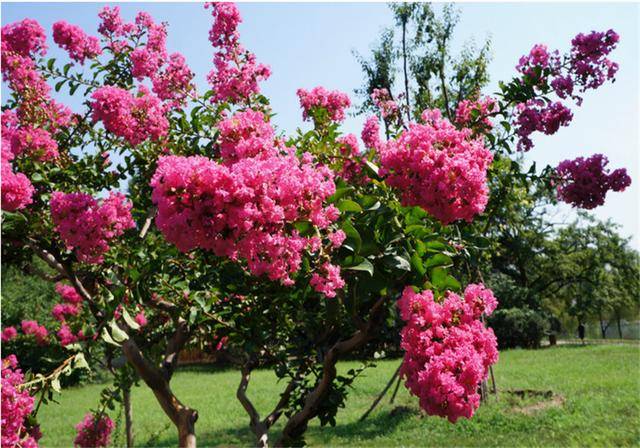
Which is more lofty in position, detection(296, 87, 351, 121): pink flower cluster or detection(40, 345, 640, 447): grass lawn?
detection(296, 87, 351, 121): pink flower cluster

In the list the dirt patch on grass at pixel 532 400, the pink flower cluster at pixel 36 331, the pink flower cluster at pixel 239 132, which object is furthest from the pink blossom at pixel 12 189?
the dirt patch on grass at pixel 532 400

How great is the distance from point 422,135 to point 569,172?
6.33ft

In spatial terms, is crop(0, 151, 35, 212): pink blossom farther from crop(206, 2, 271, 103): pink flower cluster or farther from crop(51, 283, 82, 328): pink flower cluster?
crop(51, 283, 82, 328): pink flower cluster

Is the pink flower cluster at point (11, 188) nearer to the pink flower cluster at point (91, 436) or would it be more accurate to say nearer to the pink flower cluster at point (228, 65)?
the pink flower cluster at point (228, 65)

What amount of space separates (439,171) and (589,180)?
1.95 m

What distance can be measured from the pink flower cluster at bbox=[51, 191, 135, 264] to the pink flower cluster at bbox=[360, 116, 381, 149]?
Result: 4.71 ft

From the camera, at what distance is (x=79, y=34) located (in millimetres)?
4043

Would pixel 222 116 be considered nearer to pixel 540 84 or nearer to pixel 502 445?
pixel 540 84

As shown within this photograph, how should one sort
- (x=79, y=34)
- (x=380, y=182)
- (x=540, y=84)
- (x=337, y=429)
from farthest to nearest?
(x=337, y=429)
(x=79, y=34)
(x=540, y=84)
(x=380, y=182)

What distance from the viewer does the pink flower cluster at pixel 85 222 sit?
105 inches

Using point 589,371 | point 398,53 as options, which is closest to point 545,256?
point 589,371

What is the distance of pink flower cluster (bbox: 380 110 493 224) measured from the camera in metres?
2.05

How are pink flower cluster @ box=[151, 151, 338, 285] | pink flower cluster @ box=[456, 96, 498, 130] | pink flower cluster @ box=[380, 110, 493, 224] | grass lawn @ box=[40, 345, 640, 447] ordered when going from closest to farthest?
1. pink flower cluster @ box=[151, 151, 338, 285]
2. pink flower cluster @ box=[380, 110, 493, 224]
3. pink flower cluster @ box=[456, 96, 498, 130]
4. grass lawn @ box=[40, 345, 640, 447]

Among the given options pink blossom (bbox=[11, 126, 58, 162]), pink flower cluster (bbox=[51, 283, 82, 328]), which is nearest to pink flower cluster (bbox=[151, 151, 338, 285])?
pink blossom (bbox=[11, 126, 58, 162])
